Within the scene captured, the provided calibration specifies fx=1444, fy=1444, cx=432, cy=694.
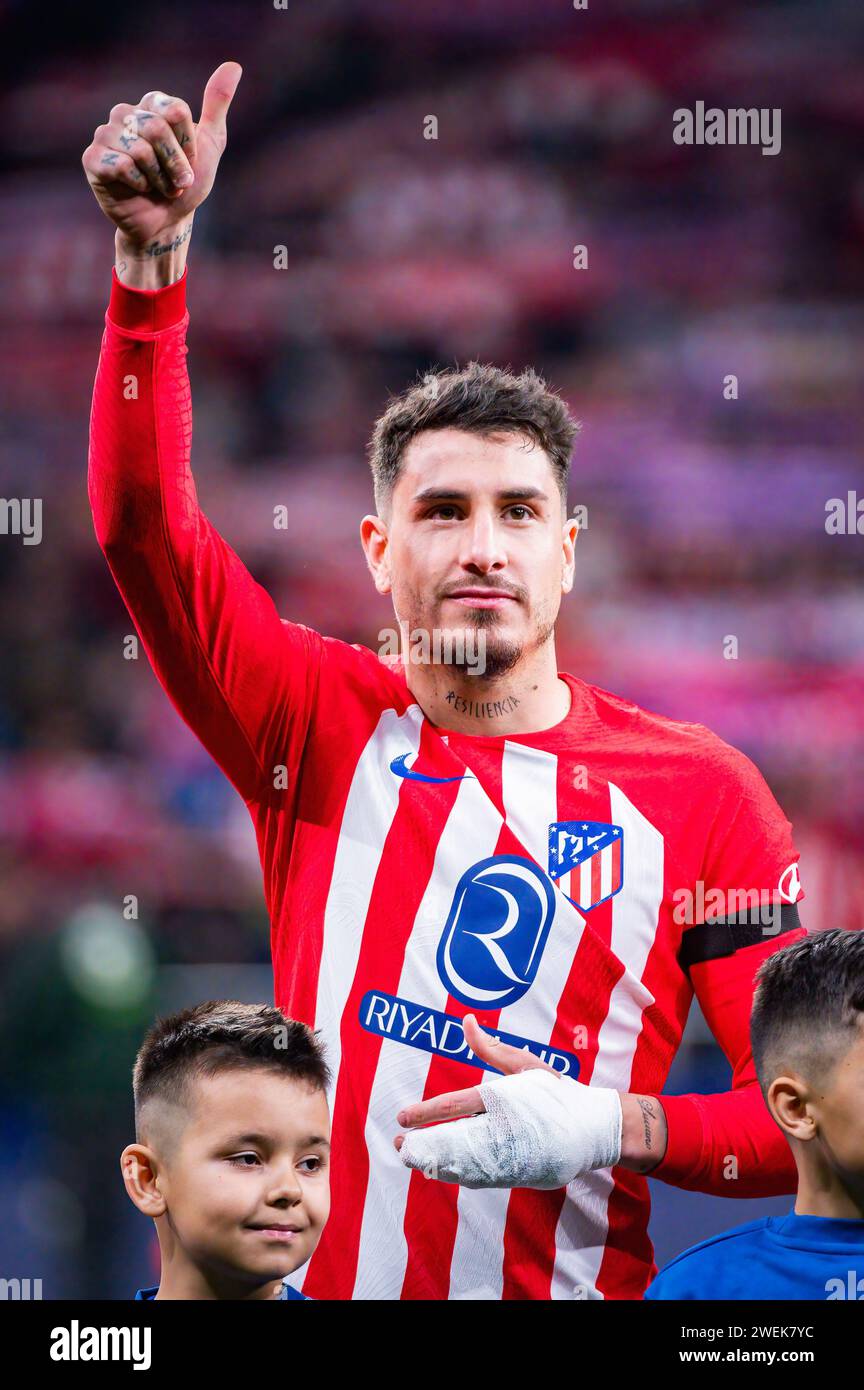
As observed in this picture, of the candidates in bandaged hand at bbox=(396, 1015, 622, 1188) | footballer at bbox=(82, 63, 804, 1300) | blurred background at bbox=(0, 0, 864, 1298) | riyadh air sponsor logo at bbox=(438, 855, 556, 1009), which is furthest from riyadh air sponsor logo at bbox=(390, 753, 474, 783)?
blurred background at bbox=(0, 0, 864, 1298)

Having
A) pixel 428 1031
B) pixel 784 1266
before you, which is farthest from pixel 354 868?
pixel 784 1266

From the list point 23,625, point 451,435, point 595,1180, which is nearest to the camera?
point 595,1180

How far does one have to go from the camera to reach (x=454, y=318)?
3.66 m

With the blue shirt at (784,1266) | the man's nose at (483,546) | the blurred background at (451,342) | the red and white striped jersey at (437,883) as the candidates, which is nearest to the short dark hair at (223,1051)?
the red and white striped jersey at (437,883)

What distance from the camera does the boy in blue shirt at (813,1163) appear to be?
1524 millimetres

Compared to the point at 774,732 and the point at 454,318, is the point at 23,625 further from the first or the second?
the point at 774,732

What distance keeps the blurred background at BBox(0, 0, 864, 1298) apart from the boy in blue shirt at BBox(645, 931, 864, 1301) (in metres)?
1.65

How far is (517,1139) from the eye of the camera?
5.05 feet

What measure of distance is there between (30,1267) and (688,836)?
1.64 meters

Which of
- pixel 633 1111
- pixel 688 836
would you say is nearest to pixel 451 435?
pixel 688 836

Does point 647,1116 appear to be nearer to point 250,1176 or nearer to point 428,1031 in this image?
point 428,1031

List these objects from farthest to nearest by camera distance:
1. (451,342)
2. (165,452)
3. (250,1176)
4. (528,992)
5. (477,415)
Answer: (451,342)
(477,415)
(528,992)
(165,452)
(250,1176)

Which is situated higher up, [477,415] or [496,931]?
[477,415]

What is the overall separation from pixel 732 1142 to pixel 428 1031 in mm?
375
